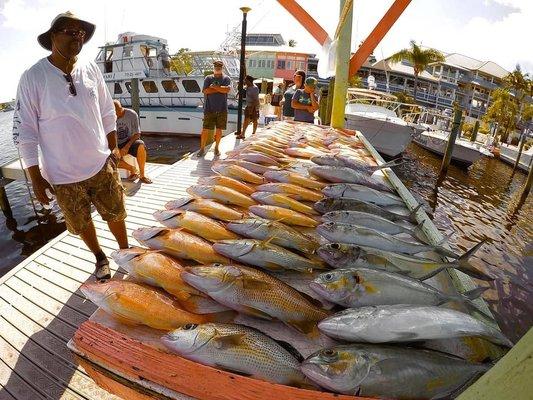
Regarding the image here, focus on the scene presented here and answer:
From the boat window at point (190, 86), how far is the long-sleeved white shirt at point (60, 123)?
17905mm

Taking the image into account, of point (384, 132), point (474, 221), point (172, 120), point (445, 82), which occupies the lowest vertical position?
point (474, 221)

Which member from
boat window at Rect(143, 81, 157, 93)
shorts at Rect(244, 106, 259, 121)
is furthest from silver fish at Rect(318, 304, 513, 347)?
boat window at Rect(143, 81, 157, 93)

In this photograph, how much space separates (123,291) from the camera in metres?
1.75

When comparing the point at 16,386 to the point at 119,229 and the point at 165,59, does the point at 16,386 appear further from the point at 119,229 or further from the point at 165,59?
the point at 165,59

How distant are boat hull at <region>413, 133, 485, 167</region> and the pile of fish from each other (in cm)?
1957

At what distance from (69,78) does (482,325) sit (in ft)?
10.2

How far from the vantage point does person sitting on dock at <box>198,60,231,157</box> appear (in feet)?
22.5

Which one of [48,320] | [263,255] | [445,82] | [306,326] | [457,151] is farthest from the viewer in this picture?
[445,82]

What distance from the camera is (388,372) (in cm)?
132

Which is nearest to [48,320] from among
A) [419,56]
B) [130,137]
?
[130,137]

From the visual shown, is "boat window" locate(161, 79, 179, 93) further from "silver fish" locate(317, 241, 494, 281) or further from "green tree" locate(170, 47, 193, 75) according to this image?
"silver fish" locate(317, 241, 494, 281)

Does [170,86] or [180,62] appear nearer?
[170,86]

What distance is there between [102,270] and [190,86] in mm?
18625

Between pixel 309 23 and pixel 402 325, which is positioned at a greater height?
pixel 309 23
